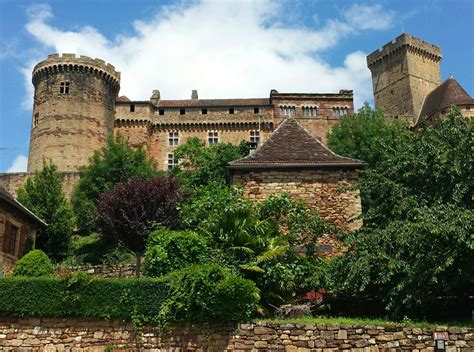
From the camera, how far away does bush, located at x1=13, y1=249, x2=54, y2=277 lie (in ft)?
48.5

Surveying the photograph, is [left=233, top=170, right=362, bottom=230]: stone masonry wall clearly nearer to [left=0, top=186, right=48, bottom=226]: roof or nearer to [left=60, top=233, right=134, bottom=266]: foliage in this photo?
[left=0, top=186, right=48, bottom=226]: roof

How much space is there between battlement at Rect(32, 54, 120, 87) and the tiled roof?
23.0 ft

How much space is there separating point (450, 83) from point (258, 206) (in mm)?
45883

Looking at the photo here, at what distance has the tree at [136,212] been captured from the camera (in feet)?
71.5

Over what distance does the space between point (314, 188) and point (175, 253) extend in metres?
5.22

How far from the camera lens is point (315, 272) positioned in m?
12.9

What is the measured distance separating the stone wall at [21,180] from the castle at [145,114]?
15.4ft

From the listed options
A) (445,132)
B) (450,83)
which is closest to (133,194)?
(445,132)

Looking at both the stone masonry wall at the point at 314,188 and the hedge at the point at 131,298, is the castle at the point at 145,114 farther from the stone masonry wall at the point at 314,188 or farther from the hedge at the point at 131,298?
the hedge at the point at 131,298

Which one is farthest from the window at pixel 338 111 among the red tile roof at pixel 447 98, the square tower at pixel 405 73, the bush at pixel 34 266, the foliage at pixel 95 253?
the bush at pixel 34 266

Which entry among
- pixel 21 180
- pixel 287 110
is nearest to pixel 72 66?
pixel 21 180

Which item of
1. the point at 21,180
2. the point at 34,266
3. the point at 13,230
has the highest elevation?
the point at 21,180

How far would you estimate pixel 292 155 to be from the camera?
16.6m

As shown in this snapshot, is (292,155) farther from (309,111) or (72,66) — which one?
(72,66)
